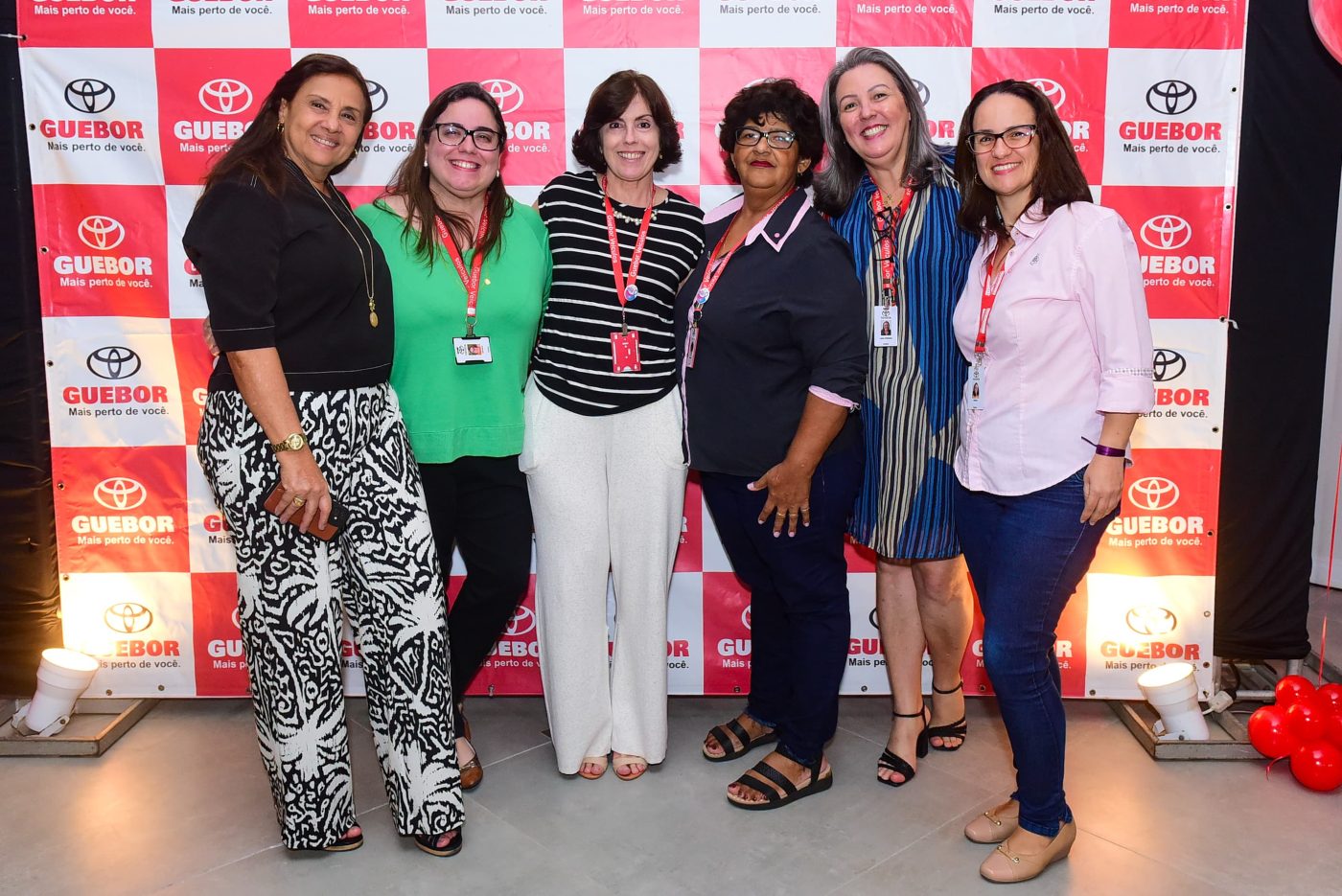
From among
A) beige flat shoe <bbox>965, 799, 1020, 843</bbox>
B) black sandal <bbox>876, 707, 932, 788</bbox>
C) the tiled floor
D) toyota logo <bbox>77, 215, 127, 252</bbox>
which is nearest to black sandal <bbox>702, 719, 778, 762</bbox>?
the tiled floor

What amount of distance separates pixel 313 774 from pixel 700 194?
1.85 metres

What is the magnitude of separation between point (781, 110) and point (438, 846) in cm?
185

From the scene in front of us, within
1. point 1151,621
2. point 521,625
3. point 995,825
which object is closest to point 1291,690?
point 1151,621

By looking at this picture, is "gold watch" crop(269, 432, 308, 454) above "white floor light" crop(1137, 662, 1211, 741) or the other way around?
above

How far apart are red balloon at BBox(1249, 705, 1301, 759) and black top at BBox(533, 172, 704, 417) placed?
1.80 meters

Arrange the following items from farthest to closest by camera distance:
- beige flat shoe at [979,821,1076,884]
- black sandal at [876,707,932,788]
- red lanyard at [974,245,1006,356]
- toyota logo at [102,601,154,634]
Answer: toyota logo at [102,601,154,634], black sandal at [876,707,932,788], beige flat shoe at [979,821,1076,884], red lanyard at [974,245,1006,356]

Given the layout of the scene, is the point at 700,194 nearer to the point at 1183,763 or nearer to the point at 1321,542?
the point at 1183,763

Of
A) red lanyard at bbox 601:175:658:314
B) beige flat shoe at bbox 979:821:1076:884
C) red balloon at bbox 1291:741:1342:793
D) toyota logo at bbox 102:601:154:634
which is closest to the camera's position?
beige flat shoe at bbox 979:821:1076:884

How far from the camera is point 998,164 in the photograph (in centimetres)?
220

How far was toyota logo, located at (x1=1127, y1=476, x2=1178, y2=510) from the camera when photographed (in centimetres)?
317

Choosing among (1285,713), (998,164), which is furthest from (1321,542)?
(998,164)

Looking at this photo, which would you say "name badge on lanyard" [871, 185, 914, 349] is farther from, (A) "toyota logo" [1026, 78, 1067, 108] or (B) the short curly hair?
(A) "toyota logo" [1026, 78, 1067, 108]

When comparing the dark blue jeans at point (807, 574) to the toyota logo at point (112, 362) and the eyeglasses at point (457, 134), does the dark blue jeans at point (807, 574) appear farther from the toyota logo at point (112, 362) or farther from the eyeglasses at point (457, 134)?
the toyota logo at point (112, 362)

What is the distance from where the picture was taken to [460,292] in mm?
2516
